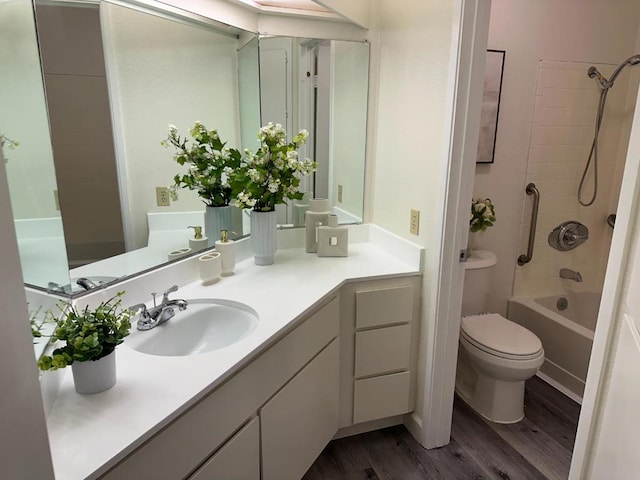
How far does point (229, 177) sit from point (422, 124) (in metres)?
0.86

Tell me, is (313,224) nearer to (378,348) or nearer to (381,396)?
(378,348)

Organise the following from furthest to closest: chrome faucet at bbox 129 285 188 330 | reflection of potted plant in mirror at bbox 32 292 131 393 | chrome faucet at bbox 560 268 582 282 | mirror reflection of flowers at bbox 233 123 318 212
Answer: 1. chrome faucet at bbox 560 268 582 282
2. mirror reflection of flowers at bbox 233 123 318 212
3. chrome faucet at bbox 129 285 188 330
4. reflection of potted plant in mirror at bbox 32 292 131 393

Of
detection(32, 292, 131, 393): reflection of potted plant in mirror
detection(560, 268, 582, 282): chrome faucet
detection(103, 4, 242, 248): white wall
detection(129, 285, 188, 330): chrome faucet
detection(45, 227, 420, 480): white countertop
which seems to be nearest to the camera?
detection(45, 227, 420, 480): white countertop

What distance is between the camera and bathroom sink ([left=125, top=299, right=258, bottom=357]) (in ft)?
4.69

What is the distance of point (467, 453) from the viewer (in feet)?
6.68

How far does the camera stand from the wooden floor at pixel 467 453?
191 cm

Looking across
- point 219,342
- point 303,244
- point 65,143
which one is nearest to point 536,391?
point 303,244

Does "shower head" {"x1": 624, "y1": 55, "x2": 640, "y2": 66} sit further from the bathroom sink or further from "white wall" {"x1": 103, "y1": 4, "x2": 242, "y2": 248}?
the bathroom sink

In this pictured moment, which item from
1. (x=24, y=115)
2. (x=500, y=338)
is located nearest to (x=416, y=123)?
(x=500, y=338)

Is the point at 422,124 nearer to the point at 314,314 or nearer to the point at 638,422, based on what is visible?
the point at 314,314

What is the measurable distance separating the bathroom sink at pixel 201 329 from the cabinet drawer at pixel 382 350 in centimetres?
59

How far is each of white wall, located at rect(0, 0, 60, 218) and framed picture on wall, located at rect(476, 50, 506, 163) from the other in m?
2.07

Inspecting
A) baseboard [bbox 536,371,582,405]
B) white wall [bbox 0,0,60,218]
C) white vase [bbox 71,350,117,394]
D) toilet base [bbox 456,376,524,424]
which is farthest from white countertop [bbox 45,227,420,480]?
baseboard [bbox 536,371,582,405]

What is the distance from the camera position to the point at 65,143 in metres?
1.36
